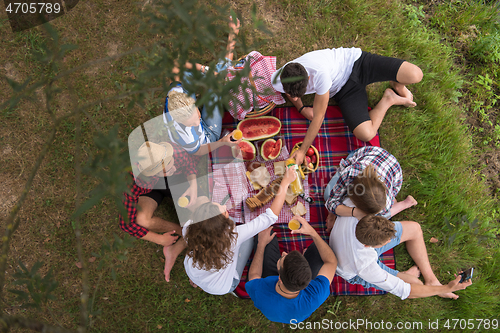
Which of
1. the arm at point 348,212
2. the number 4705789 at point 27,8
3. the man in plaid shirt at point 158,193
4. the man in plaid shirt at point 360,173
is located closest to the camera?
the man in plaid shirt at point 158,193

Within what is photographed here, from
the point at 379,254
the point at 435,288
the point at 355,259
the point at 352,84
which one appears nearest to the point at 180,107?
the point at 352,84

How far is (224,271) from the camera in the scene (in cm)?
339

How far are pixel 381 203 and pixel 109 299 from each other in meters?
4.21

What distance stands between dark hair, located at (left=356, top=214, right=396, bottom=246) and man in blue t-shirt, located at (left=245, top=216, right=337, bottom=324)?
612 mm

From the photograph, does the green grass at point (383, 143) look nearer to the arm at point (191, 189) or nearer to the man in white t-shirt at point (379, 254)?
the man in white t-shirt at point (379, 254)

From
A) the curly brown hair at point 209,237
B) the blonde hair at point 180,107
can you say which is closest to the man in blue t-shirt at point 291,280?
the curly brown hair at point 209,237

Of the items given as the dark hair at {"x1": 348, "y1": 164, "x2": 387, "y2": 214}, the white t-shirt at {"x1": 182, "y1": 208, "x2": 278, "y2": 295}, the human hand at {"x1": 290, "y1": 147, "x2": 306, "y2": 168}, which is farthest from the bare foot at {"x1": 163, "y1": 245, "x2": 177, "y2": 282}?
the dark hair at {"x1": 348, "y1": 164, "x2": 387, "y2": 214}

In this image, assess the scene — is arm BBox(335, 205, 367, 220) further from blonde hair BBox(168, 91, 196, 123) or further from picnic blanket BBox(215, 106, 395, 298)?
→ blonde hair BBox(168, 91, 196, 123)

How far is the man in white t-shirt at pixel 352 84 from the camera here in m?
3.55

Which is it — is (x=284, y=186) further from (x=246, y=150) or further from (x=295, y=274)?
(x=295, y=274)

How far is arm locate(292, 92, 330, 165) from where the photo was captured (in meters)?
3.62

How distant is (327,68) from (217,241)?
8.66ft

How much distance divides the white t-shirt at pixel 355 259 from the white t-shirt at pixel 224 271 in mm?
883

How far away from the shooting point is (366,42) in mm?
4457
